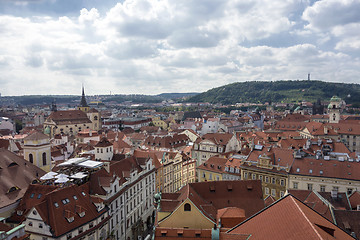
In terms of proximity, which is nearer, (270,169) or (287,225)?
(287,225)

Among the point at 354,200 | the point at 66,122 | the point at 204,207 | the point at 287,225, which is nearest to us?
the point at 287,225

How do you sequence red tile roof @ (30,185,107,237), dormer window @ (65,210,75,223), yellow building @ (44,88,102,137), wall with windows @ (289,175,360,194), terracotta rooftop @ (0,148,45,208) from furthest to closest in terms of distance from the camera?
1. yellow building @ (44,88,102,137)
2. wall with windows @ (289,175,360,194)
3. terracotta rooftop @ (0,148,45,208)
4. dormer window @ (65,210,75,223)
5. red tile roof @ (30,185,107,237)

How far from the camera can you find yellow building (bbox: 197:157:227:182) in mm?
59156

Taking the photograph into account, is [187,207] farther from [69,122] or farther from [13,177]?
[69,122]

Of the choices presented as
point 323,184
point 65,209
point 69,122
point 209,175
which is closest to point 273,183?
point 323,184

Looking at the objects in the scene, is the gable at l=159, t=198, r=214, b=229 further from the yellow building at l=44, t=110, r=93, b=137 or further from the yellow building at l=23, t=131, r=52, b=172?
the yellow building at l=44, t=110, r=93, b=137

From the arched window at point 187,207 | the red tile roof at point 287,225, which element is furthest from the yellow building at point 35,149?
the red tile roof at point 287,225

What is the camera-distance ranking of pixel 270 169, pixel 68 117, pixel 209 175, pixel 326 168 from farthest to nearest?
pixel 68 117 → pixel 209 175 → pixel 270 169 → pixel 326 168

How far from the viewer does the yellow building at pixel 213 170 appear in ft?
194

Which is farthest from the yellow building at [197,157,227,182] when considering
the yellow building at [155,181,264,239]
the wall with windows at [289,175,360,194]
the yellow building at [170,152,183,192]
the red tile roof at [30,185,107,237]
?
the red tile roof at [30,185,107,237]

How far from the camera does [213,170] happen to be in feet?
197

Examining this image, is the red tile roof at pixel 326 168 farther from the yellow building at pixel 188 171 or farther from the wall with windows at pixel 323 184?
the yellow building at pixel 188 171

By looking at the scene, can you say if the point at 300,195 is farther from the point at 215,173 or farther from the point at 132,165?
the point at 132,165

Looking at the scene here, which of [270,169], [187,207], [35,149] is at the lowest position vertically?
[270,169]
